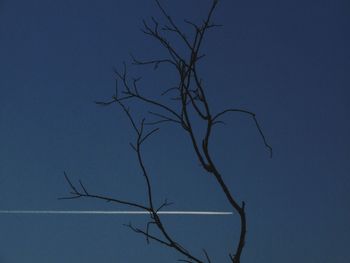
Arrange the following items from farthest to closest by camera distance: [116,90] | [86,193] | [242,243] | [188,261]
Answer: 1. [116,90]
2. [86,193]
3. [188,261]
4. [242,243]

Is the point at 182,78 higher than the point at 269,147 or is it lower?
higher

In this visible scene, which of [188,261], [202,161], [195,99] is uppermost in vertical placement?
[195,99]

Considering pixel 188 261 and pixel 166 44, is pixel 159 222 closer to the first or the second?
pixel 188 261

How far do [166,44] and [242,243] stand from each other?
0.78m

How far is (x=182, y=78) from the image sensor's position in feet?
4.70

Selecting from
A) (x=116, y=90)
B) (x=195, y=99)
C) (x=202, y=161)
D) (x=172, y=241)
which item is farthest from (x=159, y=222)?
(x=116, y=90)

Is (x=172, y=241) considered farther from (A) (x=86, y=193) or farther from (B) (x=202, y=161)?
(A) (x=86, y=193)

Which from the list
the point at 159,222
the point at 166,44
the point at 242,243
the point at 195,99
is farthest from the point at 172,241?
the point at 166,44

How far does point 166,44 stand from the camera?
1520mm

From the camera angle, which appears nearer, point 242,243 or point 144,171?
point 242,243

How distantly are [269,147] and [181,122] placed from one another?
383 mm

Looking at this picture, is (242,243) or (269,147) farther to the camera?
(269,147)

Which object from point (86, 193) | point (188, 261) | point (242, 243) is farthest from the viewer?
point (86, 193)

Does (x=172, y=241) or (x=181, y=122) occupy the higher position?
(x=181, y=122)
